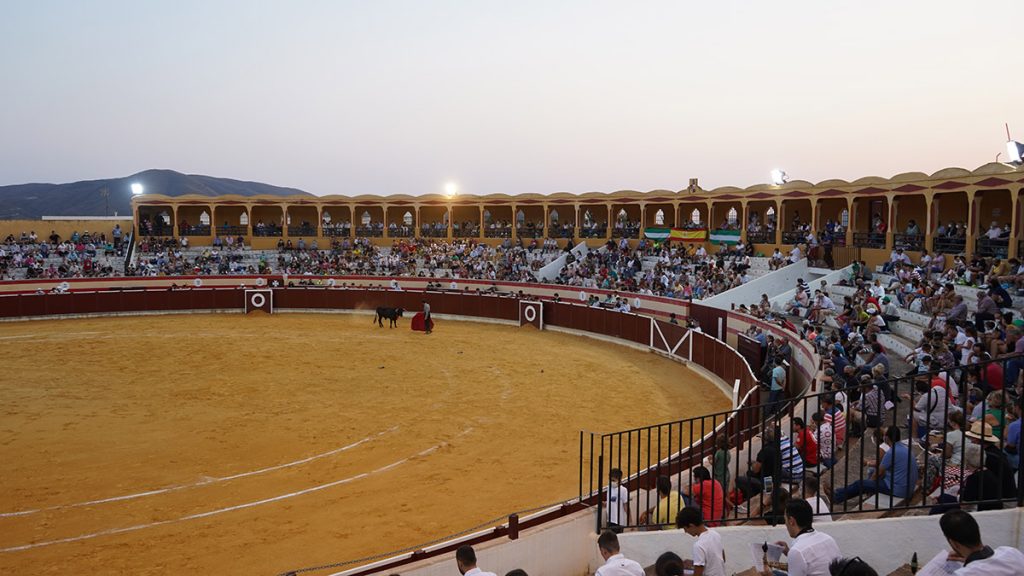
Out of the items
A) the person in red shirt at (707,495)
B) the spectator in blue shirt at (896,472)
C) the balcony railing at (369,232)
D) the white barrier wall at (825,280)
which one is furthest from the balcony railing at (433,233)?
the spectator in blue shirt at (896,472)

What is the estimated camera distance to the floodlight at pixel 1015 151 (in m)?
20.5

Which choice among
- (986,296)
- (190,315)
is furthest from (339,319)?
(986,296)

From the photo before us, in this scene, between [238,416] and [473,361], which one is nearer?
[238,416]

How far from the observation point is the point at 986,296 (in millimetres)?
13375

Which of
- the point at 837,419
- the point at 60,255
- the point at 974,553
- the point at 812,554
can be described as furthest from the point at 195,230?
the point at 974,553

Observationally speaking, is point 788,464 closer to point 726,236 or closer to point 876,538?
point 876,538

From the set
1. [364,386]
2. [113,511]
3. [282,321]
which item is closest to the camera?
[113,511]

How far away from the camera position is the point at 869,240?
27266 millimetres

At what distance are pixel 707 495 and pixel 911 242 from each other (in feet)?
72.3

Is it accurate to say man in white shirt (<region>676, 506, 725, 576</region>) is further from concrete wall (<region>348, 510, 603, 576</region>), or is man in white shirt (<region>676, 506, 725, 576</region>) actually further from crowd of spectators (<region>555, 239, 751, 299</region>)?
crowd of spectators (<region>555, 239, 751, 299</region>)

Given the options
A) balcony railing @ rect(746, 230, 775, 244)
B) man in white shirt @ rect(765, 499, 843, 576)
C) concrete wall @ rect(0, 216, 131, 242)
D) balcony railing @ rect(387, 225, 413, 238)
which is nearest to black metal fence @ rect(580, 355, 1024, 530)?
man in white shirt @ rect(765, 499, 843, 576)

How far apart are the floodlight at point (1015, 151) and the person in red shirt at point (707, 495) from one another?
19366 mm

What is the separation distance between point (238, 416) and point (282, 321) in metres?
16.9

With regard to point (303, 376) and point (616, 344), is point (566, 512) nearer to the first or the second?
point (303, 376)
